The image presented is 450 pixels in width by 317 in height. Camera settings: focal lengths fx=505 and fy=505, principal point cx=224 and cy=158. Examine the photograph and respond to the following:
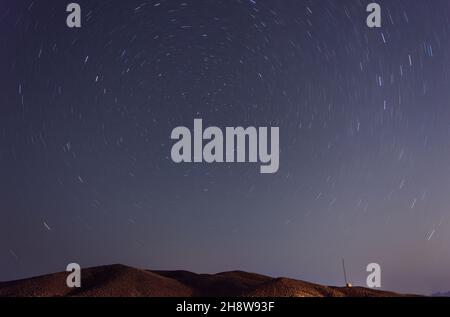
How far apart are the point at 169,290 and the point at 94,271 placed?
22.2 feet

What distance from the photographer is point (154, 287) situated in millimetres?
→ 27609

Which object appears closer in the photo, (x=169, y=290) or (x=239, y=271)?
(x=169, y=290)

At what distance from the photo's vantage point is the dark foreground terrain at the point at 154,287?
2595 cm

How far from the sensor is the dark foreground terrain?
26.0 m
